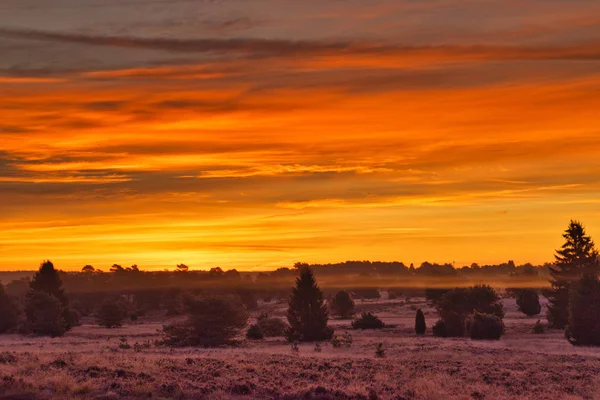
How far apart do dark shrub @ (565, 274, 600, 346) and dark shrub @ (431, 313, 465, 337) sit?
13.0 m

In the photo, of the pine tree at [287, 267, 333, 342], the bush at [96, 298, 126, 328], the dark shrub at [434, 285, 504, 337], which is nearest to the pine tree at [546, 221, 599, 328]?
the dark shrub at [434, 285, 504, 337]

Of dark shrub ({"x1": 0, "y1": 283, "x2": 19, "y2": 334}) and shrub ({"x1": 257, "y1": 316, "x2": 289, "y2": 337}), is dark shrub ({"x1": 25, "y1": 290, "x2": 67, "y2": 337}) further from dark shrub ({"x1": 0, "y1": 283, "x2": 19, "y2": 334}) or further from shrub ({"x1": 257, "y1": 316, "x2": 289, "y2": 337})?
shrub ({"x1": 257, "y1": 316, "x2": 289, "y2": 337})

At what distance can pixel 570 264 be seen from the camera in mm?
83312

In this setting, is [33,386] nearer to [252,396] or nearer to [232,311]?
[252,396]

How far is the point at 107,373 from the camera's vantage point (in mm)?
30141

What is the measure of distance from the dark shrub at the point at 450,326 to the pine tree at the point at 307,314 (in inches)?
486

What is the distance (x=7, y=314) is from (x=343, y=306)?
5042 cm

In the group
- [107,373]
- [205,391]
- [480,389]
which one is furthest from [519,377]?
[107,373]

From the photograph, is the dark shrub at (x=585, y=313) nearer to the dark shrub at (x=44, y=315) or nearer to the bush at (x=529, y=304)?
the bush at (x=529, y=304)

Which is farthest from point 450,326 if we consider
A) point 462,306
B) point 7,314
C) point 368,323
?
point 7,314

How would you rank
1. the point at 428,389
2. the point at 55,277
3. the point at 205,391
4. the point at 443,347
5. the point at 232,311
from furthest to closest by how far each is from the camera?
1. the point at 55,277
2. the point at 232,311
3. the point at 443,347
4. the point at 428,389
5. the point at 205,391

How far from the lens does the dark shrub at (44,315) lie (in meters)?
80.9

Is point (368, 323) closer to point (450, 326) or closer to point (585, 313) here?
point (450, 326)

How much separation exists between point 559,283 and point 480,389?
52.4 meters
